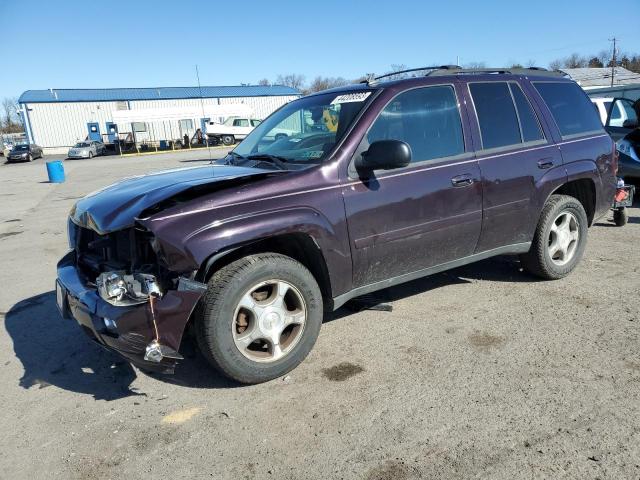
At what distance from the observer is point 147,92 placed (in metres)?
→ 54.3

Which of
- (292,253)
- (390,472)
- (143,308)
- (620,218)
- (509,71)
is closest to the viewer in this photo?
(390,472)

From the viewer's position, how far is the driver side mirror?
10.9 feet

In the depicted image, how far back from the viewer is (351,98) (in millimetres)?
3883

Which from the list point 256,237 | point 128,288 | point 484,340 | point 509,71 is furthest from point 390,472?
point 509,71

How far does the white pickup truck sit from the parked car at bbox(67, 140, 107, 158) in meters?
9.66

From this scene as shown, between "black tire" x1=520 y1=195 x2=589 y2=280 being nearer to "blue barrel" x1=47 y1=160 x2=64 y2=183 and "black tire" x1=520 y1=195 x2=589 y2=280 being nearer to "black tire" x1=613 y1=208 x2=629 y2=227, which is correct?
"black tire" x1=613 y1=208 x2=629 y2=227

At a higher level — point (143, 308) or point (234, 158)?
point (234, 158)

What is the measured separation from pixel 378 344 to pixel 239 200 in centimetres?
155

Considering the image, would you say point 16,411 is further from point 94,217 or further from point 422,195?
point 422,195

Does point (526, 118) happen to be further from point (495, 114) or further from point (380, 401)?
point (380, 401)

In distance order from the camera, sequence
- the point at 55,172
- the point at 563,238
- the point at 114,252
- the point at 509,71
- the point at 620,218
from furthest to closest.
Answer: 1. the point at 55,172
2. the point at 620,218
3. the point at 563,238
4. the point at 509,71
5. the point at 114,252

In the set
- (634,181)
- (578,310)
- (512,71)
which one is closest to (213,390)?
(578,310)

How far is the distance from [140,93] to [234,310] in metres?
56.5

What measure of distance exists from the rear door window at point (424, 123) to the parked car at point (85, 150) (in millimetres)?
42237
